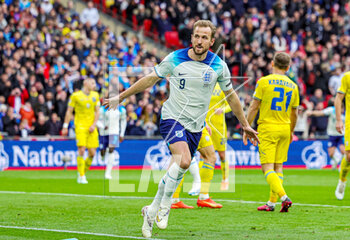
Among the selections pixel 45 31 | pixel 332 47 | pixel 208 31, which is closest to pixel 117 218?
pixel 208 31

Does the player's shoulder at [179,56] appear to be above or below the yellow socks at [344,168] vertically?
above

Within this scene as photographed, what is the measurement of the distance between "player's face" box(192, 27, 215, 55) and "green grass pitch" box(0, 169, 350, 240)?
2.26 m

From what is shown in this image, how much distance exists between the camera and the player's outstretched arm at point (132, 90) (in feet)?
26.2

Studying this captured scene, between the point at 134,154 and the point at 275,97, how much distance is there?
14.1 meters

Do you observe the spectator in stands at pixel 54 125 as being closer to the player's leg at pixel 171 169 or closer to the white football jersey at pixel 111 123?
the white football jersey at pixel 111 123

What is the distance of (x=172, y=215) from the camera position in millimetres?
10453

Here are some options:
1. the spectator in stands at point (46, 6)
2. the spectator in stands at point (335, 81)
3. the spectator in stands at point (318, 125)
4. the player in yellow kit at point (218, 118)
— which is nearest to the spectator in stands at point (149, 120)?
the spectator in stands at point (46, 6)

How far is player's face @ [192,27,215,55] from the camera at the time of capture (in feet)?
27.6

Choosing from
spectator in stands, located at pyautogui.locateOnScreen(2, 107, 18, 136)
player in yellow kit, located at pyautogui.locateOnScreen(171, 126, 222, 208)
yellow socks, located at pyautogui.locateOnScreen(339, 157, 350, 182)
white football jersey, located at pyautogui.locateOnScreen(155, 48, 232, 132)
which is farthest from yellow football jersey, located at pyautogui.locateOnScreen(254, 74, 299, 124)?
spectator in stands, located at pyautogui.locateOnScreen(2, 107, 18, 136)

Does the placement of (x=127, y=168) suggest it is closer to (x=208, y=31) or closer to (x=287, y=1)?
(x=287, y=1)

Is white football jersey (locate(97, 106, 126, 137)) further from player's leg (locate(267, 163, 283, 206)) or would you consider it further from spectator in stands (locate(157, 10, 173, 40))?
spectator in stands (locate(157, 10, 173, 40))

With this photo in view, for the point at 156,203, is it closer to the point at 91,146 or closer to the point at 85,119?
the point at 91,146

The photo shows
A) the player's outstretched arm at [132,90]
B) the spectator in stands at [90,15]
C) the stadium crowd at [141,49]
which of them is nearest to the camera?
the player's outstretched arm at [132,90]

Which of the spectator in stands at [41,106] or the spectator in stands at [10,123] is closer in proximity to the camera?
the spectator in stands at [10,123]
